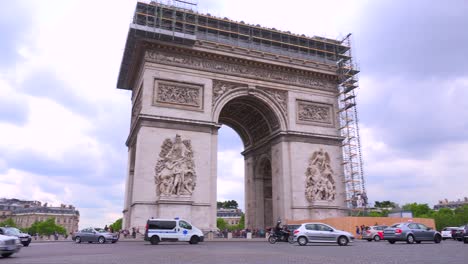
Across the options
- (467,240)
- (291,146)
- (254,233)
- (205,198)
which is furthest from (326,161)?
(467,240)

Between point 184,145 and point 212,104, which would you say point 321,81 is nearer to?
point 212,104

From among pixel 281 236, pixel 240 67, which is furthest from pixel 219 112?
pixel 281 236

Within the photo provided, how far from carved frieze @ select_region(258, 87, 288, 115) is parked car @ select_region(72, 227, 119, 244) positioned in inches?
656

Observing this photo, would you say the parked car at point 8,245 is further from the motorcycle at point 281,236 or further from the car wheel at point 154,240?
the motorcycle at point 281,236

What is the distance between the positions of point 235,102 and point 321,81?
806 centimetres

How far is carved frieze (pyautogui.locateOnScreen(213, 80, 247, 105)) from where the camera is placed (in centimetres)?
3244

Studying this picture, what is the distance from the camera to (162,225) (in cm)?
2269

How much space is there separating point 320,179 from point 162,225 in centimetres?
1531

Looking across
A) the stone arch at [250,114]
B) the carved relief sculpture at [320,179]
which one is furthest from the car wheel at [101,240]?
the carved relief sculpture at [320,179]

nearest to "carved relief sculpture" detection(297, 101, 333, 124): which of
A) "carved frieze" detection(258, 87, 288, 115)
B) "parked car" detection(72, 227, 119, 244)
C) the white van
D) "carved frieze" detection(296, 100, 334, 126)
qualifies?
"carved frieze" detection(296, 100, 334, 126)

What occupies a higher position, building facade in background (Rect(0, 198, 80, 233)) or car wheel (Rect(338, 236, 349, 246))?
building facade in background (Rect(0, 198, 80, 233))

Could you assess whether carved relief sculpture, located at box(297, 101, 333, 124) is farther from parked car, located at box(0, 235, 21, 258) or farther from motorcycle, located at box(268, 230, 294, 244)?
parked car, located at box(0, 235, 21, 258)

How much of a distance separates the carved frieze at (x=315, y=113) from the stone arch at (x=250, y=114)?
A: 180cm

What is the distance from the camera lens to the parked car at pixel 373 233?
1112 inches
